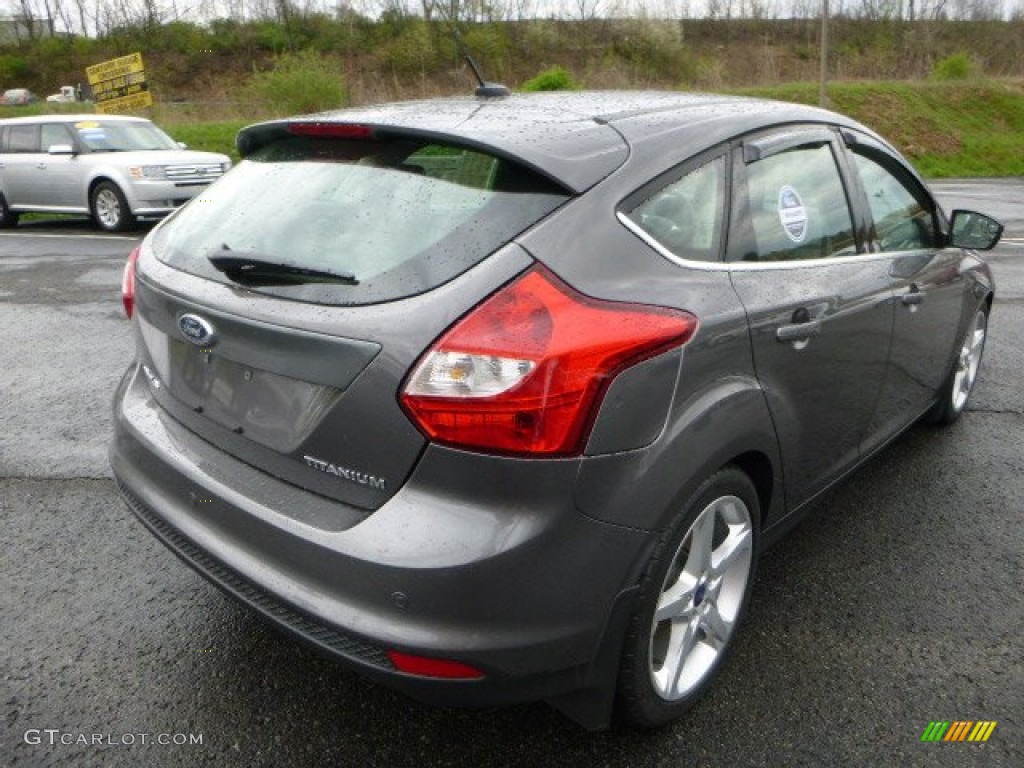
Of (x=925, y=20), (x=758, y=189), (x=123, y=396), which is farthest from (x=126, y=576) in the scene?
(x=925, y=20)

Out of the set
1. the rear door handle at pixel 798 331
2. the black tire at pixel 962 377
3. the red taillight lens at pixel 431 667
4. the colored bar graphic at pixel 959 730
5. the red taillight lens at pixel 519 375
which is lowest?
the colored bar graphic at pixel 959 730

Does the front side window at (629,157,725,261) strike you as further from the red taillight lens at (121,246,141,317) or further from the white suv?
the white suv

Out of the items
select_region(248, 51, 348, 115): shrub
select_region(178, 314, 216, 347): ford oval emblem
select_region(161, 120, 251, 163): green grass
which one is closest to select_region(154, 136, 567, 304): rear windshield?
select_region(178, 314, 216, 347): ford oval emblem

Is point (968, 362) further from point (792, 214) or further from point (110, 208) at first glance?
point (110, 208)

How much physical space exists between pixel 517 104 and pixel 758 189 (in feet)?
2.51

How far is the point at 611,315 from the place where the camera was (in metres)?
1.73

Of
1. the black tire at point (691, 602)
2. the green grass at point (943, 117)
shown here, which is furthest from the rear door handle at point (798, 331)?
the green grass at point (943, 117)

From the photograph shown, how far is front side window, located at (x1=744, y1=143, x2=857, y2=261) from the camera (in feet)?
7.68

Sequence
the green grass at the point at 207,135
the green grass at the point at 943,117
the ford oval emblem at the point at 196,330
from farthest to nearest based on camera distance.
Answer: the green grass at the point at 943,117 → the green grass at the point at 207,135 → the ford oval emblem at the point at 196,330

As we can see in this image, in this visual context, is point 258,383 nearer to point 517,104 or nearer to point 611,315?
point 611,315

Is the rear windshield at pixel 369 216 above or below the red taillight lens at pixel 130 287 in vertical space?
above

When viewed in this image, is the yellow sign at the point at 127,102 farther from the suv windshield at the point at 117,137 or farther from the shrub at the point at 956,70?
the shrub at the point at 956,70

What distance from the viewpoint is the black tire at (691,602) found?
74.5 inches

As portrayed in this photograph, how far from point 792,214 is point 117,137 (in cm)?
1323
